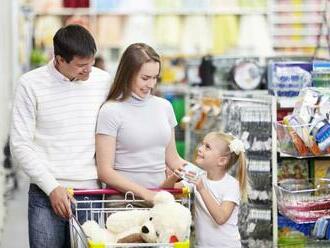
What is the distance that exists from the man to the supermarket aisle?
268 centimetres

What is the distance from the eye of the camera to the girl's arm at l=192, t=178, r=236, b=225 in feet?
11.8

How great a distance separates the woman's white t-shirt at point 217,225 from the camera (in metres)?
3.71

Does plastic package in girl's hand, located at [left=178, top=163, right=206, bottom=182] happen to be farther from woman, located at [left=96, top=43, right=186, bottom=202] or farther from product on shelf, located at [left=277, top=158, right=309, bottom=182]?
product on shelf, located at [left=277, top=158, right=309, bottom=182]

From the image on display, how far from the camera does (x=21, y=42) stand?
9.82m

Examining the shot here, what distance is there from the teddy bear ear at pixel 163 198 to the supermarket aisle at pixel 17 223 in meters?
3.20

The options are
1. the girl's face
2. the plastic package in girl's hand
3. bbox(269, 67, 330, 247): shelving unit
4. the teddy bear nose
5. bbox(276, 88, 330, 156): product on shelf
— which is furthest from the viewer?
bbox(269, 67, 330, 247): shelving unit

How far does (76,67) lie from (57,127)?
275mm

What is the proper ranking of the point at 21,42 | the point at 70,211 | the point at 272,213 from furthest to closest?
the point at 21,42, the point at 272,213, the point at 70,211

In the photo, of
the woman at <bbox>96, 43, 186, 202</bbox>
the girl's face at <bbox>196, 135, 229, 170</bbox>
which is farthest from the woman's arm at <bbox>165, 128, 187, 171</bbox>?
the girl's face at <bbox>196, 135, 229, 170</bbox>

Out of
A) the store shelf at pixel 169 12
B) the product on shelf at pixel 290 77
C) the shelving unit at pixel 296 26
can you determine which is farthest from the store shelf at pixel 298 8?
the product on shelf at pixel 290 77

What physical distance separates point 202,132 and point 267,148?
1.62 metres

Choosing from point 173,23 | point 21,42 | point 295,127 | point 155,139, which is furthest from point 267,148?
point 173,23

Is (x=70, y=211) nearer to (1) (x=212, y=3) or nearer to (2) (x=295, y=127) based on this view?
(2) (x=295, y=127)

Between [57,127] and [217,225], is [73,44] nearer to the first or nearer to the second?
[57,127]
